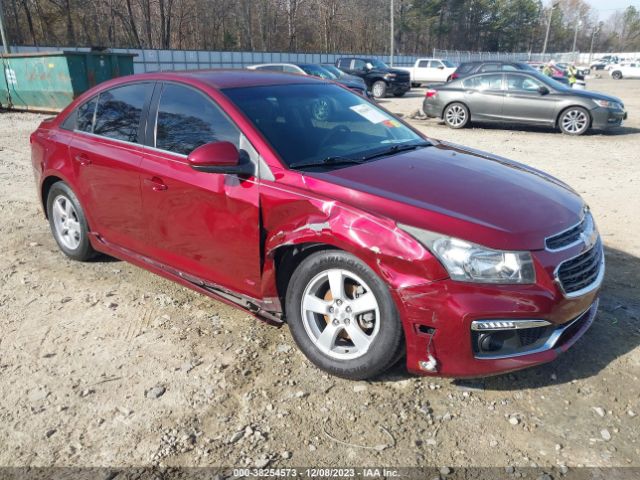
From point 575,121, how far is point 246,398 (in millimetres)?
12284

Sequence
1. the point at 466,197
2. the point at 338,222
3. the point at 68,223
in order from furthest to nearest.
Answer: the point at 68,223, the point at 466,197, the point at 338,222

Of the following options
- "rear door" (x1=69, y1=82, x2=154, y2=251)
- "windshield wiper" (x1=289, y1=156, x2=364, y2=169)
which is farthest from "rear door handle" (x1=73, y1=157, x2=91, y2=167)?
"windshield wiper" (x1=289, y1=156, x2=364, y2=169)

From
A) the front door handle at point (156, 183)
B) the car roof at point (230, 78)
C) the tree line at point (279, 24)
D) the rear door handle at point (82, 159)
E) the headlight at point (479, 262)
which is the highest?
the tree line at point (279, 24)

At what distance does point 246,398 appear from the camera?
2.90m

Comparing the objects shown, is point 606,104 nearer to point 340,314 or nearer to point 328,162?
point 328,162

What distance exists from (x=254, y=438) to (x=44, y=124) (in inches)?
152

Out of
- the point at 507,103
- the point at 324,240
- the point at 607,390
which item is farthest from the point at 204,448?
the point at 507,103

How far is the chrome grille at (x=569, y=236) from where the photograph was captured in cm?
272

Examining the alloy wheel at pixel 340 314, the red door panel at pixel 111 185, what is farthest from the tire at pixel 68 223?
the alloy wheel at pixel 340 314

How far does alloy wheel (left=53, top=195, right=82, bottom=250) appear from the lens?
4.63 metres

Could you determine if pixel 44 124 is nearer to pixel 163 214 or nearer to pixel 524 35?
pixel 163 214

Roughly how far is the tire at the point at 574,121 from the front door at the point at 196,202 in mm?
11490

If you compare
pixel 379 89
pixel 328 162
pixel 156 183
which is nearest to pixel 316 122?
pixel 328 162

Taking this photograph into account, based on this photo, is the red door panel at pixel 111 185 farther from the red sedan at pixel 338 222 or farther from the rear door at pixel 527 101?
the rear door at pixel 527 101
